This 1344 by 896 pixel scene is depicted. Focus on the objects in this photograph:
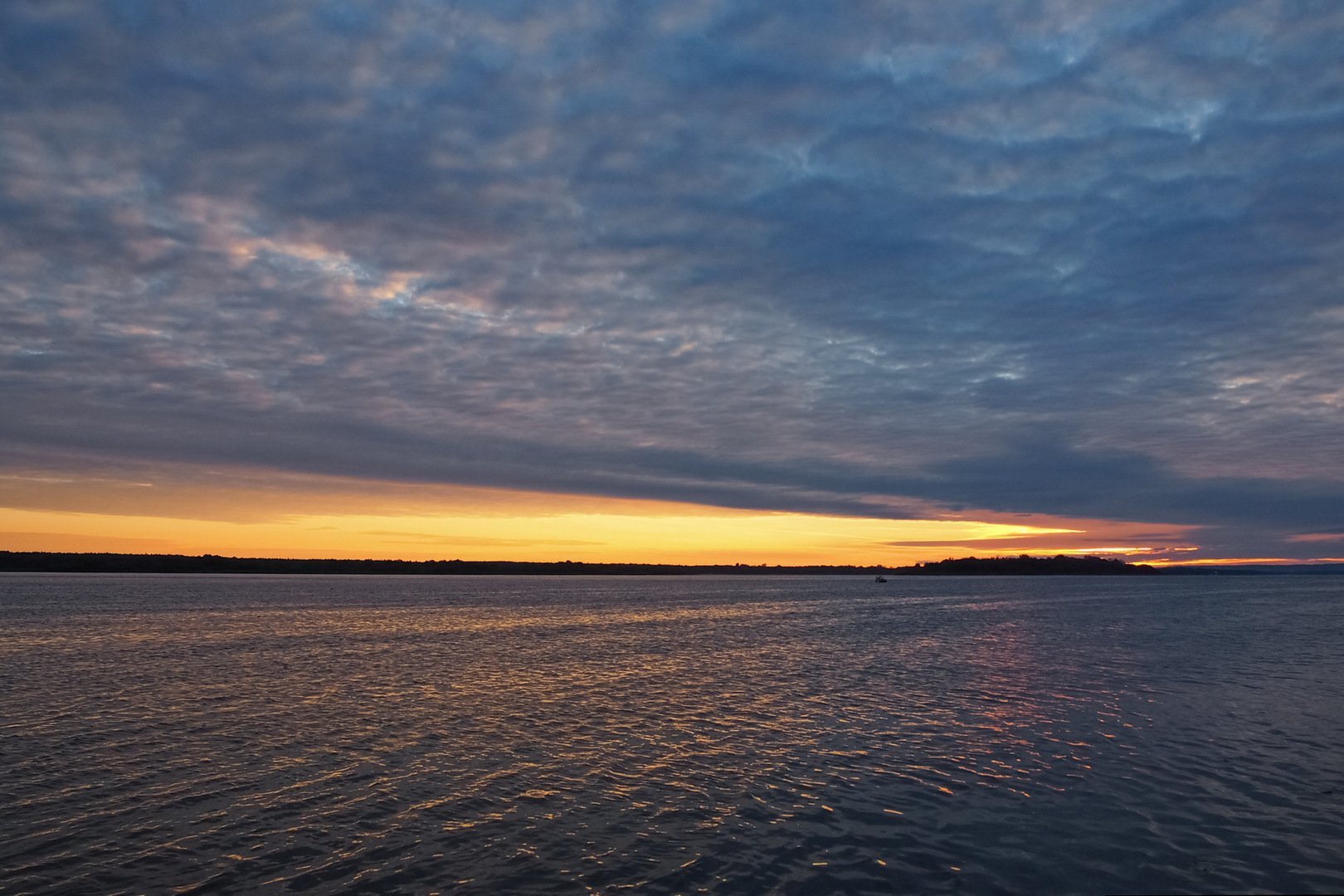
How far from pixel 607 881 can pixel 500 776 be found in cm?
822

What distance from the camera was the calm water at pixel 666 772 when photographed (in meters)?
16.0

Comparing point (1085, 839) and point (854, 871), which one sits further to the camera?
point (1085, 839)

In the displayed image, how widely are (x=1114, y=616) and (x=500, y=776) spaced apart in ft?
324

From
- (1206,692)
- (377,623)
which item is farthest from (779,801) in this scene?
(377,623)

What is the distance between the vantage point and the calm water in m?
16.0

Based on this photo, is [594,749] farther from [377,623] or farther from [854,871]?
[377,623]

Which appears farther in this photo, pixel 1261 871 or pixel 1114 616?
pixel 1114 616

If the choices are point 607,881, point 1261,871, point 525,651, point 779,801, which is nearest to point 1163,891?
point 1261,871

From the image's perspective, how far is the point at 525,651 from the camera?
55875 millimetres

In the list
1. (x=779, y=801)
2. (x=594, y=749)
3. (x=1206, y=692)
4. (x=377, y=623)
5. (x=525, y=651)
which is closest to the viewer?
(x=779, y=801)

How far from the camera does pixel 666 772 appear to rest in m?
23.0

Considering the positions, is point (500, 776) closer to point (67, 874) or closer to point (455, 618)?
point (67, 874)

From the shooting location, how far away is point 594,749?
2595 centimetres

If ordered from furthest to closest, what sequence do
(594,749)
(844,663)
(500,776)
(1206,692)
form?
(844,663) → (1206,692) → (594,749) → (500,776)
